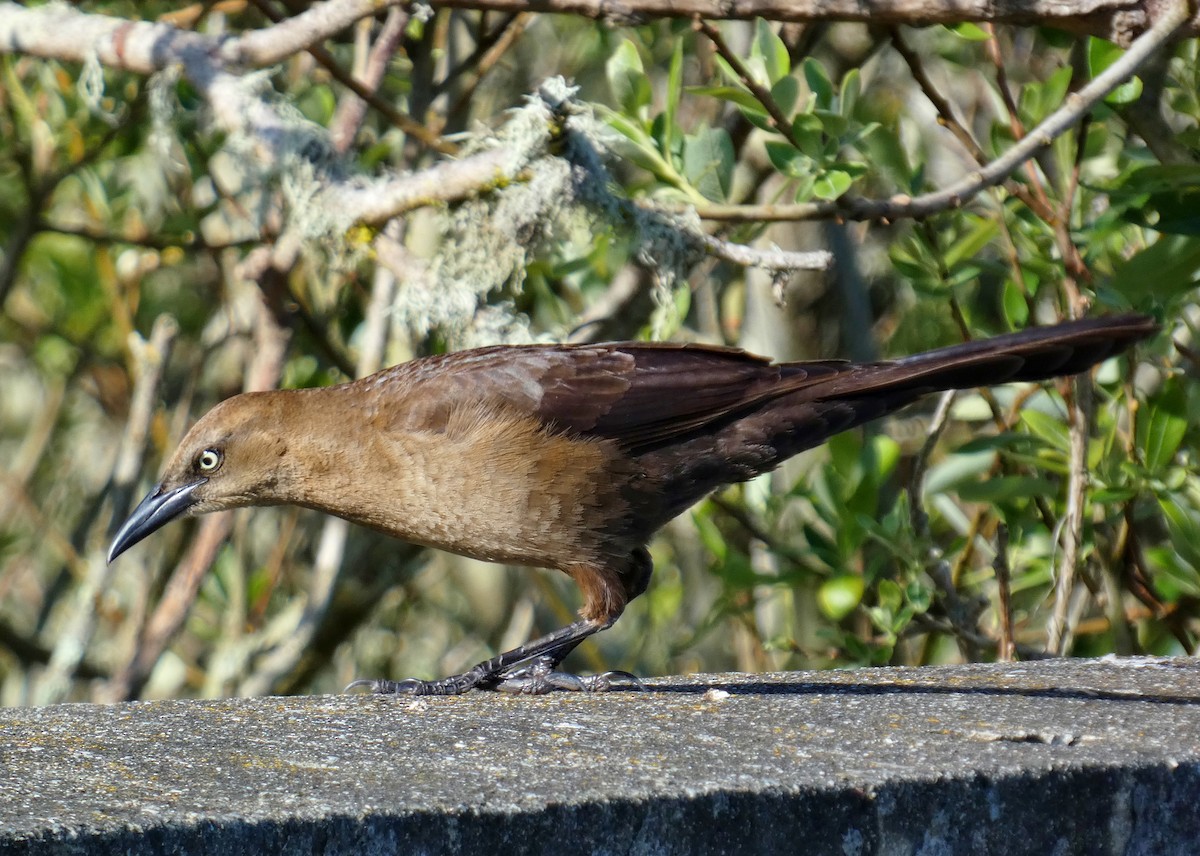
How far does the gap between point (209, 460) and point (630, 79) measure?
163 cm

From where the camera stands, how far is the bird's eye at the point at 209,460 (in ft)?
13.4

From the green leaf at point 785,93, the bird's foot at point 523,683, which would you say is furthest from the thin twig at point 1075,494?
the bird's foot at point 523,683

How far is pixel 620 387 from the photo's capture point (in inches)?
150

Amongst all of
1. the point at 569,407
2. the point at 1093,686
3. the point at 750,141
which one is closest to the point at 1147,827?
the point at 1093,686

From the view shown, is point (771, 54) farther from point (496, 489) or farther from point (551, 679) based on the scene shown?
point (551, 679)

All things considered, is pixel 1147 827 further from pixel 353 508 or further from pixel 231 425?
pixel 231 425

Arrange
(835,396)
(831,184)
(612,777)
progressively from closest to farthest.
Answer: (612,777) → (831,184) → (835,396)

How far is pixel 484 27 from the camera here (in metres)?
5.31

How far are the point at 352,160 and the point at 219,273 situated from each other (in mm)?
2330

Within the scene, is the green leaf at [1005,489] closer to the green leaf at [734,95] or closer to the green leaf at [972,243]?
the green leaf at [972,243]

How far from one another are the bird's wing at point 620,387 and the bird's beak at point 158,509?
748 mm

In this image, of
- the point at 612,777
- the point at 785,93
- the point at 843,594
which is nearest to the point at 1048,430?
the point at 843,594

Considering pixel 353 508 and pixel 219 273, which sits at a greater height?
pixel 219 273

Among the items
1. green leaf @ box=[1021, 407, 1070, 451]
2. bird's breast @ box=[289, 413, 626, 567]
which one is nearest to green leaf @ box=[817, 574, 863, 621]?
green leaf @ box=[1021, 407, 1070, 451]
